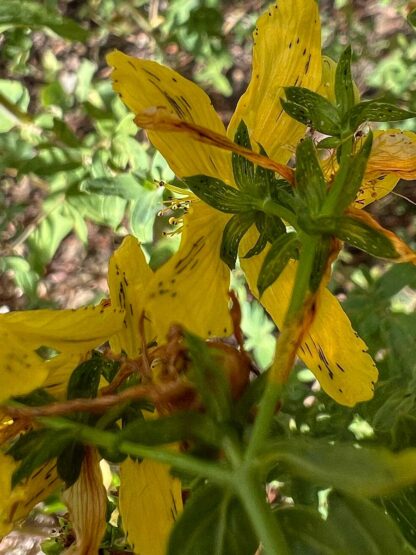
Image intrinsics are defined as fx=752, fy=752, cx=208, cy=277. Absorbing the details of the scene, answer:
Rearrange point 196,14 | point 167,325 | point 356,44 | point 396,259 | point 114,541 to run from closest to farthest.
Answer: point 396,259
point 167,325
point 114,541
point 196,14
point 356,44

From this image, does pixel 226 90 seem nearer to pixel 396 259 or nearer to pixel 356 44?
pixel 356 44

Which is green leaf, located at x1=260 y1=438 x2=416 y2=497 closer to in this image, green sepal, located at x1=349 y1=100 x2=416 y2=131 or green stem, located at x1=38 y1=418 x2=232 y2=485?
green stem, located at x1=38 y1=418 x2=232 y2=485

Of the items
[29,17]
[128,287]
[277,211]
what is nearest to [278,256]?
[277,211]

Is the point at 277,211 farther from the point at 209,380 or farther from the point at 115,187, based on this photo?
the point at 115,187

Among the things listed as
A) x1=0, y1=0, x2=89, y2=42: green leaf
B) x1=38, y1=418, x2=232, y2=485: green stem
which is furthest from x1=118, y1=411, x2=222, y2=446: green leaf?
x1=0, y1=0, x2=89, y2=42: green leaf

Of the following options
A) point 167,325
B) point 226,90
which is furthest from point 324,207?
point 226,90

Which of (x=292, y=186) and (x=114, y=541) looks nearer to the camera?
(x=292, y=186)

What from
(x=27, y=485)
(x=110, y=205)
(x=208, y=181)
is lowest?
(x=110, y=205)
